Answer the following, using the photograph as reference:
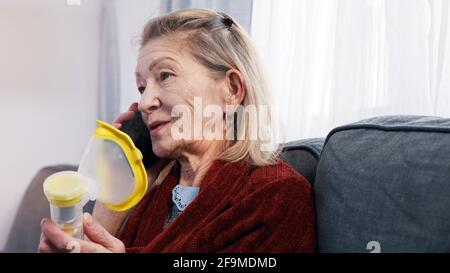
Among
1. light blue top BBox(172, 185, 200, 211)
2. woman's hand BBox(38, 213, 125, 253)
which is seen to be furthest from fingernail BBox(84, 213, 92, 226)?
light blue top BBox(172, 185, 200, 211)

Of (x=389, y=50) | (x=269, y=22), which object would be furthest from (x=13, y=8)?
(x=389, y=50)

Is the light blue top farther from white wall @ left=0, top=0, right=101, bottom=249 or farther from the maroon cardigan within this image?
white wall @ left=0, top=0, right=101, bottom=249

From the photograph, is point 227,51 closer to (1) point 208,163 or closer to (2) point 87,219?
(1) point 208,163

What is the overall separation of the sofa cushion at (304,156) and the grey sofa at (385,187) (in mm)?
42

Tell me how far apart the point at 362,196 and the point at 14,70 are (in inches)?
28.2

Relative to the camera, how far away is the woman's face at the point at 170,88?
2.77 feet

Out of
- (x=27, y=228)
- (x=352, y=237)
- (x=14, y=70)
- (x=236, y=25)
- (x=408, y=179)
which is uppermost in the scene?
(x=236, y=25)

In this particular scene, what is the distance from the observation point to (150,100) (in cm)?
84

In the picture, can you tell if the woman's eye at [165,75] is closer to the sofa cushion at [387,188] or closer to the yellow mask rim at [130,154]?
the yellow mask rim at [130,154]

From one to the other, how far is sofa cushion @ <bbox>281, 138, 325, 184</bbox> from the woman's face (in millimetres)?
185

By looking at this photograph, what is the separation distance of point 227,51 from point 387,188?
43 cm

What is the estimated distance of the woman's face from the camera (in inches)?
33.2
